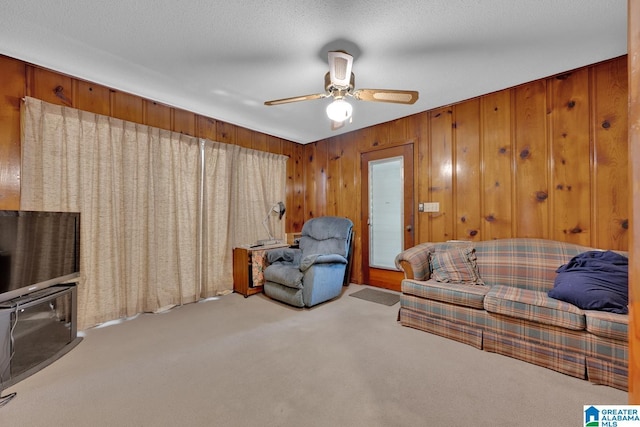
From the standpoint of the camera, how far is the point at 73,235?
7.36 ft

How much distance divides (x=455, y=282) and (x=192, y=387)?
2274 millimetres

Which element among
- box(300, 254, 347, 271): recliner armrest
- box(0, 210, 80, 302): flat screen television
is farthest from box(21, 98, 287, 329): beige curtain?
box(300, 254, 347, 271): recliner armrest

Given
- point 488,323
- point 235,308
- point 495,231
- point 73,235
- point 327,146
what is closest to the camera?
point 488,323

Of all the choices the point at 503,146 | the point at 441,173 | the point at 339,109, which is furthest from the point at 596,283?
the point at 339,109

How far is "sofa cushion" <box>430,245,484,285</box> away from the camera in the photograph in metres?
2.52

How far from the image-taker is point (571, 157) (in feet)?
7.86

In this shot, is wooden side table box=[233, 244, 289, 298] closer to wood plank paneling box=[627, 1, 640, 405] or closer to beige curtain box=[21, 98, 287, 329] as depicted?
beige curtain box=[21, 98, 287, 329]

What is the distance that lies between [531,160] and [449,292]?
157 cm

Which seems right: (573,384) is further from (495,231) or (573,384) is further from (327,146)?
(327,146)

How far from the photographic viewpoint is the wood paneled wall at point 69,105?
A: 2.11m

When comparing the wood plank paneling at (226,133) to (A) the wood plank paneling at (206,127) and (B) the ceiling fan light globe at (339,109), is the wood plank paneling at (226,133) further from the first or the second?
(B) the ceiling fan light globe at (339,109)

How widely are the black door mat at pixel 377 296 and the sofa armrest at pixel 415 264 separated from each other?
68cm

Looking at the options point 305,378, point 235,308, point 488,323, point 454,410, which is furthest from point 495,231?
point 235,308

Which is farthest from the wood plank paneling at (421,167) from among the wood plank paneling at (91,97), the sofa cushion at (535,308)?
the wood plank paneling at (91,97)
